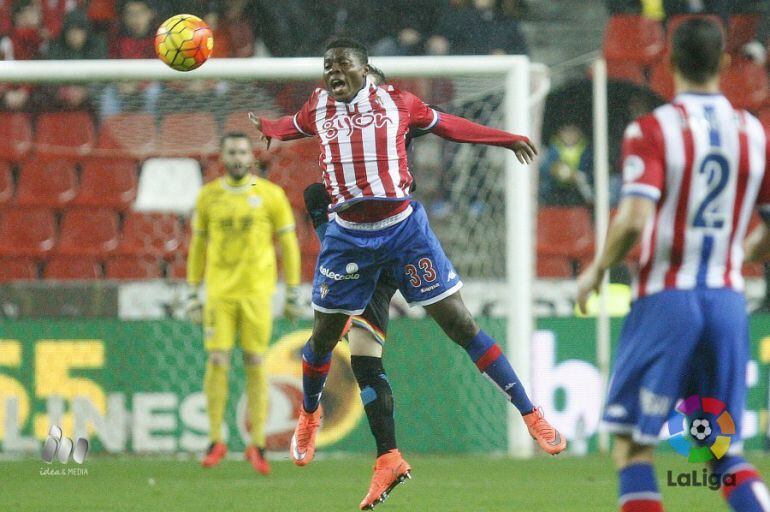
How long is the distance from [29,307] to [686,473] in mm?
4834

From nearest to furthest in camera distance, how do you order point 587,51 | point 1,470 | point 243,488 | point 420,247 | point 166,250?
point 420,247 → point 243,488 → point 1,470 → point 166,250 → point 587,51

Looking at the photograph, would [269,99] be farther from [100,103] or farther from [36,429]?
[36,429]

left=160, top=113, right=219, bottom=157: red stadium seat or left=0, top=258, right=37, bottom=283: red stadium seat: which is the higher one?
left=160, top=113, right=219, bottom=157: red stadium seat

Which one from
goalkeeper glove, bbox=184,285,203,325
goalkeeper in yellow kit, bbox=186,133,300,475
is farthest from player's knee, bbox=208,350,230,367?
goalkeeper glove, bbox=184,285,203,325

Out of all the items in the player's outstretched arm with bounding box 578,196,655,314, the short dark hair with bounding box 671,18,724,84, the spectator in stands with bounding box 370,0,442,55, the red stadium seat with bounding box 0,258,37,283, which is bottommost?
the red stadium seat with bounding box 0,258,37,283

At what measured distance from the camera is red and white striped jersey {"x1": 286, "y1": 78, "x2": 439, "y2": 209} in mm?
6008

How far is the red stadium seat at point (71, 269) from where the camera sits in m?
10.1

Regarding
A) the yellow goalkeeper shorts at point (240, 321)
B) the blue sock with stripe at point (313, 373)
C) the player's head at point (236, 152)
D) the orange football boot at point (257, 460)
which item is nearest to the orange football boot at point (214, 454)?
the orange football boot at point (257, 460)

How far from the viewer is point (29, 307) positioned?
9.51 m

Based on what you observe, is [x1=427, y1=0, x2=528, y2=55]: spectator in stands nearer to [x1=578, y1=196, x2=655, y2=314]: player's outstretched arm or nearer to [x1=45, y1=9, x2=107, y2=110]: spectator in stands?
[x1=45, y1=9, x2=107, y2=110]: spectator in stands

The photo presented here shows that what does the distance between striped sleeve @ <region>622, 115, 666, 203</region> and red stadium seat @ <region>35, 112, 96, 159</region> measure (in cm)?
723

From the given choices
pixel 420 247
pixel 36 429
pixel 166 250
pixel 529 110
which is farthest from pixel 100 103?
pixel 420 247

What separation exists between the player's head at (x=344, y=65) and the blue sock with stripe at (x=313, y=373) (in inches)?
50.9

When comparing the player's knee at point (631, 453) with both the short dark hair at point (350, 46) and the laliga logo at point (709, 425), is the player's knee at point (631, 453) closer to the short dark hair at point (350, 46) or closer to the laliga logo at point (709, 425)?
the laliga logo at point (709, 425)
